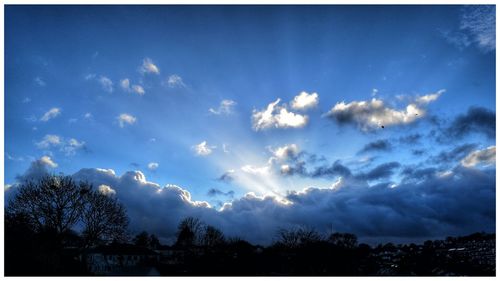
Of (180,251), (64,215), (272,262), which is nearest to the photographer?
(64,215)

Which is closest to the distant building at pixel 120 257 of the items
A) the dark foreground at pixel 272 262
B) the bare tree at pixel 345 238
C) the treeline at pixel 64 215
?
the dark foreground at pixel 272 262

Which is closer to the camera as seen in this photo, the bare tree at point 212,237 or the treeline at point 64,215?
the treeline at point 64,215

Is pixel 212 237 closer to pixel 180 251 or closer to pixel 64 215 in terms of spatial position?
pixel 180 251

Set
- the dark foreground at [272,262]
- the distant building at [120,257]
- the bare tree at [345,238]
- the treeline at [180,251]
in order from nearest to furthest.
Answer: the treeline at [180,251]
the dark foreground at [272,262]
the distant building at [120,257]
the bare tree at [345,238]

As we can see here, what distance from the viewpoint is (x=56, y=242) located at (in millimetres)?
41312

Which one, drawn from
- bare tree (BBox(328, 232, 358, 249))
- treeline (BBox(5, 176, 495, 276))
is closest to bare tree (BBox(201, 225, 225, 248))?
treeline (BBox(5, 176, 495, 276))

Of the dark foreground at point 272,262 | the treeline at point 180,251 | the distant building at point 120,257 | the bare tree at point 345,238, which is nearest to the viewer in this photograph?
the treeline at point 180,251

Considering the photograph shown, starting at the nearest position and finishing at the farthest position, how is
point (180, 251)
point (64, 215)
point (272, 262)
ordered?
1. point (64, 215)
2. point (272, 262)
3. point (180, 251)

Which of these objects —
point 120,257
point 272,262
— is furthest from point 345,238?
point 120,257

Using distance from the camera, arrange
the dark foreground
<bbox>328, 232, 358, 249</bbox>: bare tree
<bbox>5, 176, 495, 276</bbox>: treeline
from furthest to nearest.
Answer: <bbox>328, 232, 358, 249</bbox>: bare tree < the dark foreground < <bbox>5, 176, 495, 276</bbox>: treeline

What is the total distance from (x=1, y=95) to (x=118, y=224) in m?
37.6

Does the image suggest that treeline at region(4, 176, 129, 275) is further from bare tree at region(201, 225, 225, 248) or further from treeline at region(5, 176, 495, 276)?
bare tree at region(201, 225, 225, 248)

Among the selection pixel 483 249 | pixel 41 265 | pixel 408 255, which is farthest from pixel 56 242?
pixel 483 249

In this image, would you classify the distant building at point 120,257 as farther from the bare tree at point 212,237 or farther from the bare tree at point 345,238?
the bare tree at point 345,238
